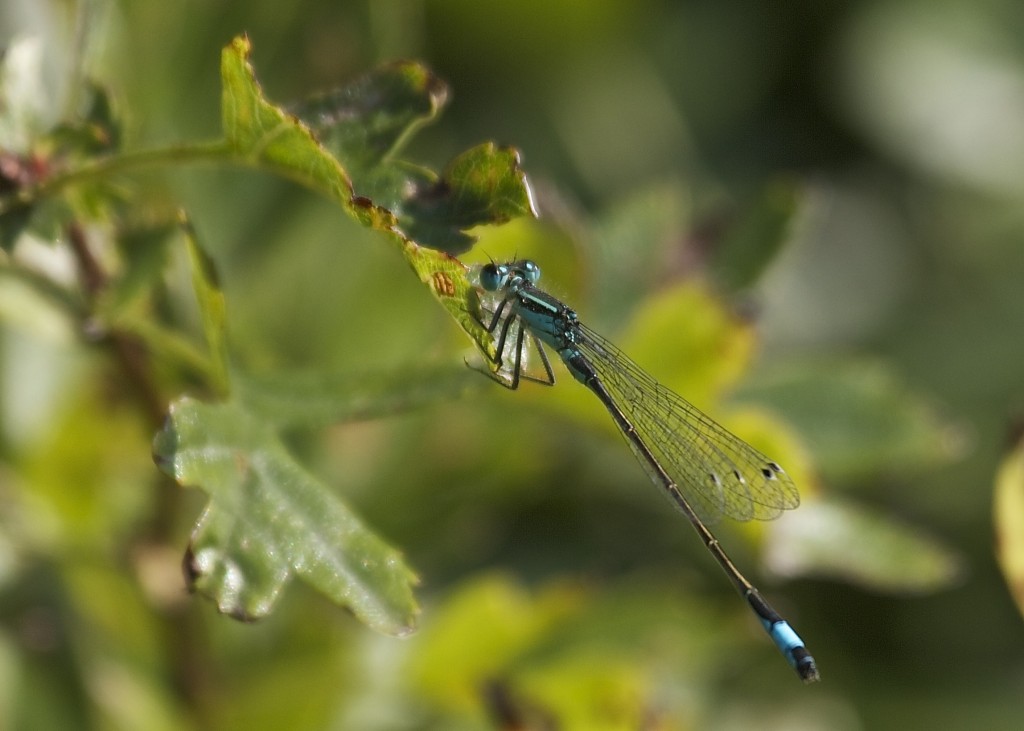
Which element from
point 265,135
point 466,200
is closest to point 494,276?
point 466,200

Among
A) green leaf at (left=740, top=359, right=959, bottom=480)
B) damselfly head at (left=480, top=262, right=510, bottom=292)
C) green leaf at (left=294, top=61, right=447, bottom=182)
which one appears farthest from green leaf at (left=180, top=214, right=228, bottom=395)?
green leaf at (left=740, top=359, right=959, bottom=480)

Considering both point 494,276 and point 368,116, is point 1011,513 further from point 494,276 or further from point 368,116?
point 368,116

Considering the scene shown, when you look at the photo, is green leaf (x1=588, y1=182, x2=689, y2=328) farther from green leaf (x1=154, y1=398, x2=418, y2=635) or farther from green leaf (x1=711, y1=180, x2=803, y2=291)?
green leaf (x1=154, y1=398, x2=418, y2=635)

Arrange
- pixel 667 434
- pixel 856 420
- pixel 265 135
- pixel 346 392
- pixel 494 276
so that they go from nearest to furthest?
pixel 265 135 < pixel 346 392 < pixel 494 276 < pixel 856 420 < pixel 667 434

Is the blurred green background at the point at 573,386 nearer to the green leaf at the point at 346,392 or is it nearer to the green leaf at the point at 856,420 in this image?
the green leaf at the point at 856,420

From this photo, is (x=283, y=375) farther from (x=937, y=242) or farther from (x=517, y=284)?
(x=937, y=242)

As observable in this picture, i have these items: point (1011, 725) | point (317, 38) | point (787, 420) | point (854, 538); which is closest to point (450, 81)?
point (317, 38)

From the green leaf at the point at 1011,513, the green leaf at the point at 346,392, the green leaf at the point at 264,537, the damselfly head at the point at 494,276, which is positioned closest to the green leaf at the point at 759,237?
the damselfly head at the point at 494,276
